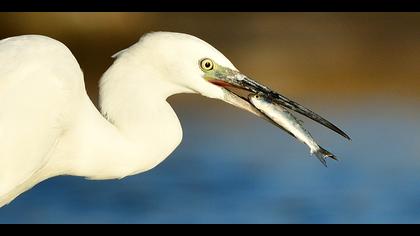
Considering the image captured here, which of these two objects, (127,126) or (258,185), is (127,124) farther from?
(258,185)

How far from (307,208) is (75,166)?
10.8 ft

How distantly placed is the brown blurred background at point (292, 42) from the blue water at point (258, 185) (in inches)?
28.4

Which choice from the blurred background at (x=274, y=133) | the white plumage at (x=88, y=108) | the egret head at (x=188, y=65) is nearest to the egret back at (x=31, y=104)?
the white plumage at (x=88, y=108)

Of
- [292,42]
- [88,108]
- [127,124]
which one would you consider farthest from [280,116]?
[292,42]

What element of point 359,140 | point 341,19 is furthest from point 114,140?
point 341,19

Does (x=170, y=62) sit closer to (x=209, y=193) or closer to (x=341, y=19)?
(x=209, y=193)

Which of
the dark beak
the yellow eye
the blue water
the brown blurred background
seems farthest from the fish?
the brown blurred background

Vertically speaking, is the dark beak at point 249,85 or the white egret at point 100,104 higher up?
the dark beak at point 249,85

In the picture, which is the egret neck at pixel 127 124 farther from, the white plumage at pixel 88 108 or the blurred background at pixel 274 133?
the blurred background at pixel 274 133

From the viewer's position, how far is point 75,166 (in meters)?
3.18

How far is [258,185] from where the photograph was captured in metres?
6.79

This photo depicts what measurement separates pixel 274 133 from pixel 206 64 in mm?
4830

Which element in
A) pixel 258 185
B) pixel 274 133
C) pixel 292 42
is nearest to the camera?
pixel 258 185

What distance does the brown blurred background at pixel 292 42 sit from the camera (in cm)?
818
